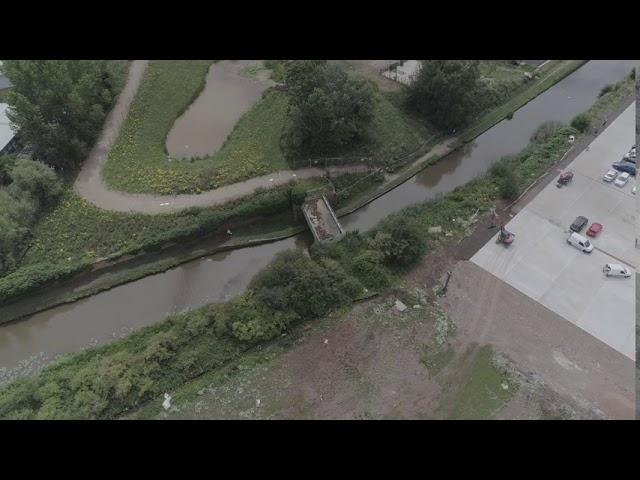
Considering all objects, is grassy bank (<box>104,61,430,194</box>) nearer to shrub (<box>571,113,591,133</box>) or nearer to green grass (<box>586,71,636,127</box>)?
shrub (<box>571,113,591,133</box>)

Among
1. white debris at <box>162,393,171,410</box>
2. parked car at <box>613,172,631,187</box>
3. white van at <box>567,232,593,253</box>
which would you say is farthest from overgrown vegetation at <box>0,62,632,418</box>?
parked car at <box>613,172,631,187</box>

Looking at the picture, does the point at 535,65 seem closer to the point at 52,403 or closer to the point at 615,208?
the point at 615,208

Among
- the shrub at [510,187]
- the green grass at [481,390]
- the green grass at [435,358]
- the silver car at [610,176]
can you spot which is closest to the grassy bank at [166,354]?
the green grass at [435,358]

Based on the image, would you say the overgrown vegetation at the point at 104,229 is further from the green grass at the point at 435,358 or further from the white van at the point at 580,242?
the white van at the point at 580,242

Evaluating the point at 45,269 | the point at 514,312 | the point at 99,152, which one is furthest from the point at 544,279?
the point at 99,152

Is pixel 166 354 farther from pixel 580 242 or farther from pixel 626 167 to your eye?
pixel 626 167

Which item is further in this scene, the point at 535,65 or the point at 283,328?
the point at 535,65

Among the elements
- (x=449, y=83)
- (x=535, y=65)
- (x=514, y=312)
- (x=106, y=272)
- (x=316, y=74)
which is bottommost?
(x=514, y=312)
